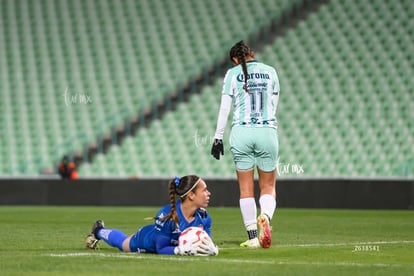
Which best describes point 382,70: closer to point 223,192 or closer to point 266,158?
point 223,192

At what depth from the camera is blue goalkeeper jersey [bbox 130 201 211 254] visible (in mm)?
8680

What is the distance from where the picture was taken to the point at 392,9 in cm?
2595

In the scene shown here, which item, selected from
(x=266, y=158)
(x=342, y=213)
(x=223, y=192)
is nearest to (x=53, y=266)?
(x=266, y=158)

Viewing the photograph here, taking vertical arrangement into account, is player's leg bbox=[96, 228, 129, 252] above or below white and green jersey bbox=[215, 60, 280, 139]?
below

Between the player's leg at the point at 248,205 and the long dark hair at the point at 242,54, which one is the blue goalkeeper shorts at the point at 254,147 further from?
the long dark hair at the point at 242,54

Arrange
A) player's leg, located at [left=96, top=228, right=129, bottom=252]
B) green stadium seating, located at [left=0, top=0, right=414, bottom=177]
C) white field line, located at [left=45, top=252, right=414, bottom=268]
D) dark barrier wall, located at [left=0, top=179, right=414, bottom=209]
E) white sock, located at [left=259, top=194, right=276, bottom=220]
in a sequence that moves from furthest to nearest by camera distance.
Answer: green stadium seating, located at [left=0, top=0, right=414, bottom=177] < dark barrier wall, located at [left=0, top=179, right=414, bottom=209] < white sock, located at [left=259, top=194, right=276, bottom=220] < player's leg, located at [left=96, top=228, right=129, bottom=252] < white field line, located at [left=45, top=252, right=414, bottom=268]

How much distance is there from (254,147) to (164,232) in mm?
1755

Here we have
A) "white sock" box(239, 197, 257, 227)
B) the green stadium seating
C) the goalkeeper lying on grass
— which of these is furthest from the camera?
the green stadium seating

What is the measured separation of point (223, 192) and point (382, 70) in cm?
576

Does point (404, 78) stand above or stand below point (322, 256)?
above

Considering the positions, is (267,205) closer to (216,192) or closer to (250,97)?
(250,97)

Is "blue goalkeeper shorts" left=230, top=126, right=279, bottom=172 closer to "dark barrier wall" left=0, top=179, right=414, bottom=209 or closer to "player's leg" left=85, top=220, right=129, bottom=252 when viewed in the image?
"player's leg" left=85, top=220, right=129, bottom=252

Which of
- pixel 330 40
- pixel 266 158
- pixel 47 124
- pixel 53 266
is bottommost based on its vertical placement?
pixel 53 266

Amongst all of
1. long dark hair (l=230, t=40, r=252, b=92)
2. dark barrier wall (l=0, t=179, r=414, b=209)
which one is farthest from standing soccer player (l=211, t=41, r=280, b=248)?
dark barrier wall (l=0, t=179, r=414, b=209)
